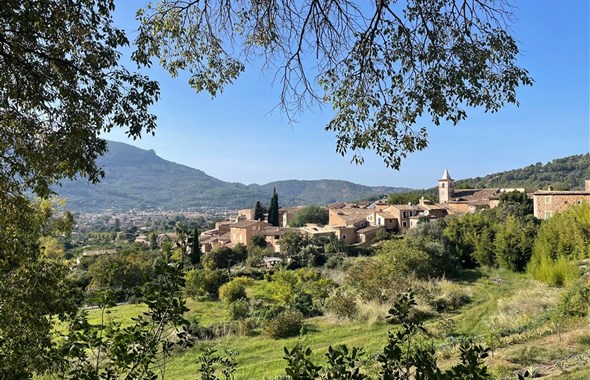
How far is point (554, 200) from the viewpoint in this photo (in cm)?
3212

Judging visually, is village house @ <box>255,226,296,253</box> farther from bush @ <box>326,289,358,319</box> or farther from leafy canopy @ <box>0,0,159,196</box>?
leafy canopy @ <box>0,0,159,196</box>

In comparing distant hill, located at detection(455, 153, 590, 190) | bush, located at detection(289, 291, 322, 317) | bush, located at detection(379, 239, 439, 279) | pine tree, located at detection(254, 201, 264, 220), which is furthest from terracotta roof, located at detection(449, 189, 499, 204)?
bush, located at detection(289, 291, 322, 317)

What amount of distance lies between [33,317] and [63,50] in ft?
9.70

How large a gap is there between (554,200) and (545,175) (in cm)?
5874

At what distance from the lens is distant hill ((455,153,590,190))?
246 feet

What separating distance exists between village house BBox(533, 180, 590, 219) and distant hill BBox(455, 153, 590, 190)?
40.5 metres

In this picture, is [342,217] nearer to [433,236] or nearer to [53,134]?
[433,236]

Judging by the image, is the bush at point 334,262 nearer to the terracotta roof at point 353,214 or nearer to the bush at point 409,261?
the bush at point 409,261

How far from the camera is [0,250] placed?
4.50m

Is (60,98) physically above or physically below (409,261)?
above

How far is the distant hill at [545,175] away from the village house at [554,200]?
1595 inches

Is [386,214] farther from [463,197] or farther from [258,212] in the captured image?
[258,212]

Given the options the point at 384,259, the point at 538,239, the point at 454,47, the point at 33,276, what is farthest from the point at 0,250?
the point at 538,239

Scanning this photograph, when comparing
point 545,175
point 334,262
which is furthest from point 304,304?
point 545,175
